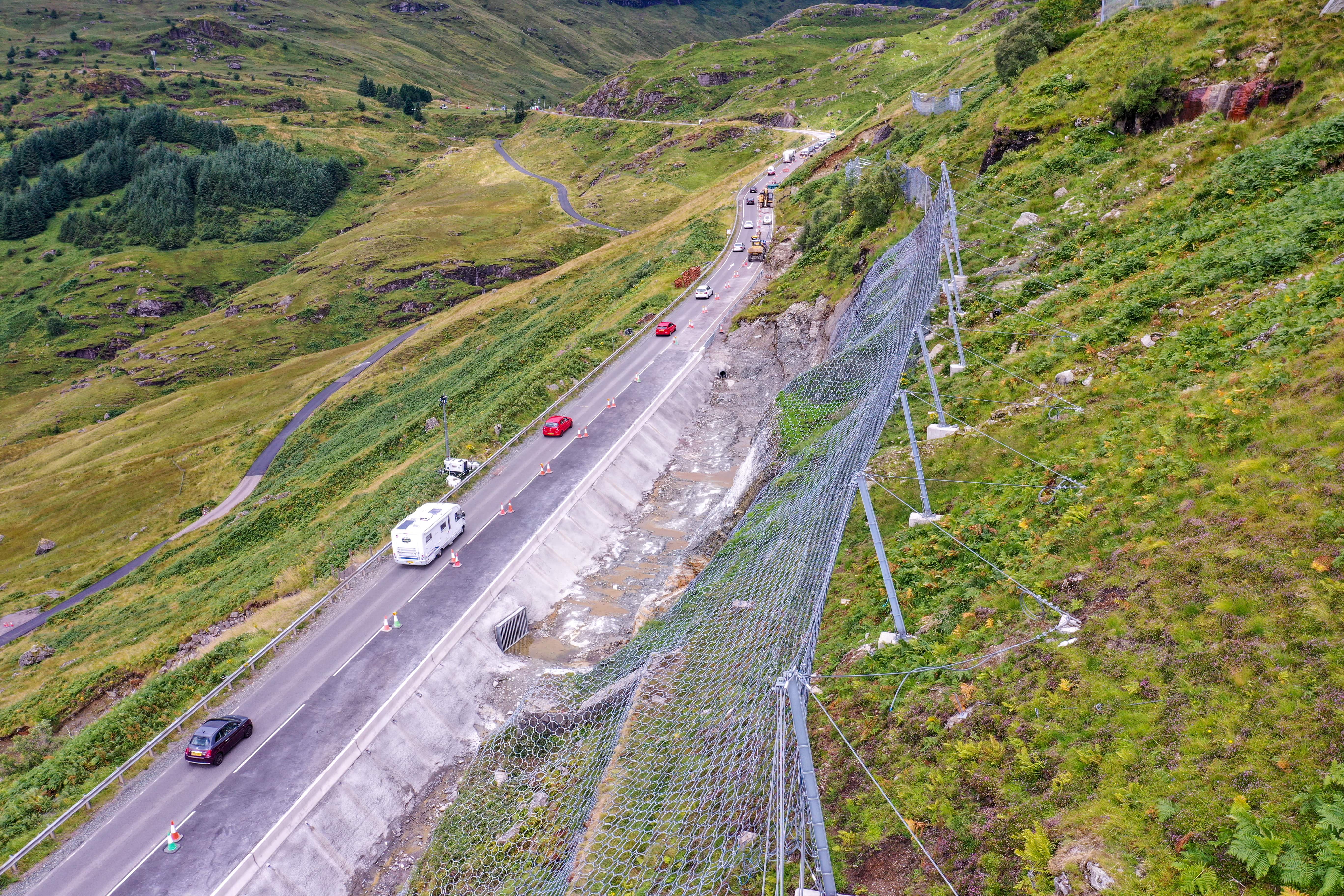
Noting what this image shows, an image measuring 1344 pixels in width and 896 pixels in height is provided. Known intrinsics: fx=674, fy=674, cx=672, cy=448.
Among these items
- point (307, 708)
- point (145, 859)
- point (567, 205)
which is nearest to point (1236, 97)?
point (307, 708)

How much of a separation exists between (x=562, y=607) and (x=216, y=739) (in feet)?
48.3

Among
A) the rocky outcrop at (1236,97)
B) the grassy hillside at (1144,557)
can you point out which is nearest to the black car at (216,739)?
the grassy hillside at (1144,557)

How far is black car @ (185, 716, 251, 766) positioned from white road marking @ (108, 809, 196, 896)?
1.95 meters

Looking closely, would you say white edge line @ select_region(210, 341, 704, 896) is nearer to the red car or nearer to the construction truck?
the red car

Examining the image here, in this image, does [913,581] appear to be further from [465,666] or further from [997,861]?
[465,666]

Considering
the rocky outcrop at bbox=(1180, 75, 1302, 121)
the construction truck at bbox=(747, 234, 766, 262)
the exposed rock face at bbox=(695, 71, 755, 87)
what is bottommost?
the construction truck at bbox=(747, 234, 766, 262)

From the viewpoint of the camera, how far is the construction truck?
73188 mm

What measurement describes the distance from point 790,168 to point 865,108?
4516 cm

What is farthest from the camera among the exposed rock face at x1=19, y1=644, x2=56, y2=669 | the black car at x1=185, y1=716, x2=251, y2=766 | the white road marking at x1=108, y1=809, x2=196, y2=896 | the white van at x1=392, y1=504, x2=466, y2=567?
the exposed rock face at x1=19, y1=644, x2=56, y2=669

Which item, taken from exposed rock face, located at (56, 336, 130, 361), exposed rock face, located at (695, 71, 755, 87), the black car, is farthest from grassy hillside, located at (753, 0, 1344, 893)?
exposed rock face, located at (695, 71, 755, 87)

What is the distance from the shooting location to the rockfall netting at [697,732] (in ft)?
39.4

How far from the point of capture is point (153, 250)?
185750 millimetres

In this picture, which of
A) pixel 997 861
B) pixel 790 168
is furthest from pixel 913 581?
pixel 790 168

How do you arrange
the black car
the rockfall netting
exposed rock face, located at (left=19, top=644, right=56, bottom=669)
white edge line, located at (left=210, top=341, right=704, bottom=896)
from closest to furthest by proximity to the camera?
the rockfall netting → white edge line, located at (left=210, top=341, right=704, bottom=896) → the black car → exposed rock face, located at (left=19, top=644, right=56, bottom=669)
